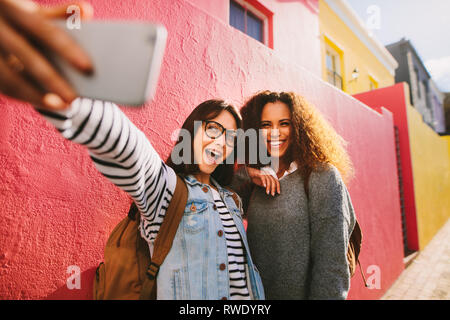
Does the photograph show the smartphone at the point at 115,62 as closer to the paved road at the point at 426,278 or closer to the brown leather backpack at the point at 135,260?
the brown leather backpack at the point at 135,260

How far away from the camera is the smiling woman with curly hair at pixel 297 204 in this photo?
1.29 m

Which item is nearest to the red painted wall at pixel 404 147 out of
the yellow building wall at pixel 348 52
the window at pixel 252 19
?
the yellow building wall at pixel 348 52

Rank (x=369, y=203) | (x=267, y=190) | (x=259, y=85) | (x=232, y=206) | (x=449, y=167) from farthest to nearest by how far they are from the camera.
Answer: (x=449, y=167), (x=369, y=203), (x=259, y=85), (x=267, y=190), (x=232, y=206)

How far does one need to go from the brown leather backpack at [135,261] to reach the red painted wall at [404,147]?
715 centimetres

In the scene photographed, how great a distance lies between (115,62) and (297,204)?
127cm

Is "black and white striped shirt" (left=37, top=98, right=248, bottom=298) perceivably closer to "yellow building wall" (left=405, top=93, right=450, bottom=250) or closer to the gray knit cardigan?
the gray knit cardigan

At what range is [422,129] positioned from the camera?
7.74 m

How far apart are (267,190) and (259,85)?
4.36 feet

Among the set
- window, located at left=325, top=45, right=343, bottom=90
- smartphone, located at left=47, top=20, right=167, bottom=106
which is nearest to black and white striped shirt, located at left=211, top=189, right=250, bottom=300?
smartphone, located at left=47, top=20, right=167, bottom=106

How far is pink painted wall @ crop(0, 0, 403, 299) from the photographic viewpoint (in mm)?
1146

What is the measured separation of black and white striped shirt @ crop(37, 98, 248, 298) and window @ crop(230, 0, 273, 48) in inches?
151

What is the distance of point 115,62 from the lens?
1.52ft
